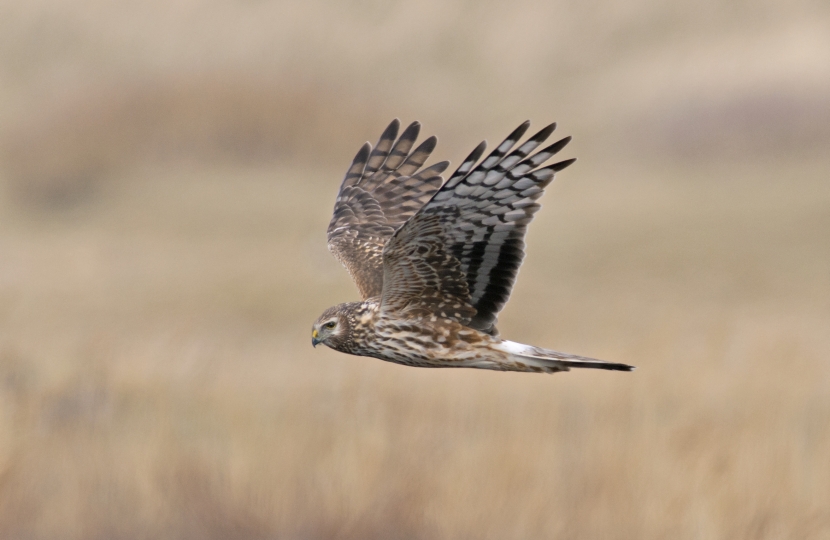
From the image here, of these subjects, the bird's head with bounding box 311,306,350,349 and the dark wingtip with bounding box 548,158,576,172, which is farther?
the bird's head with bounding box 311,306,350,349

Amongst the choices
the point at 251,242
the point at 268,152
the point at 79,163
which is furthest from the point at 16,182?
the point at 251,242

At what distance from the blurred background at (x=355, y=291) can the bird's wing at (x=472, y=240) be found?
3524 mm

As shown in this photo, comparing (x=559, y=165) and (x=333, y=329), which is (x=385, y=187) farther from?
(x=559, y=165)

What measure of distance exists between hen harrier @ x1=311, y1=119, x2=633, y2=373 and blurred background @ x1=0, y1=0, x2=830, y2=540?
3406 millimetres

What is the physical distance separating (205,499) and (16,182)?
66.9 ft

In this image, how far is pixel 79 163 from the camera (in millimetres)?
26609

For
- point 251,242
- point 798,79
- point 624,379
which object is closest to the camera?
point 624,379

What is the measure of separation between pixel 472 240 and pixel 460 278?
0.22 m

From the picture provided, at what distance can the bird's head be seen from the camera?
5.23m

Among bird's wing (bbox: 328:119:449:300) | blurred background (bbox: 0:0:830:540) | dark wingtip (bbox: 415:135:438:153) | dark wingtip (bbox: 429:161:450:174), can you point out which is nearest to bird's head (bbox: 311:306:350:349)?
bird's wing (bbox: 328:119:449:300)

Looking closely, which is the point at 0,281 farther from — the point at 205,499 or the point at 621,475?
the point at 621,475

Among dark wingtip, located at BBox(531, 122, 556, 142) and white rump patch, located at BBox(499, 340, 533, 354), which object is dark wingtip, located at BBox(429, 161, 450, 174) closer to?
white rump patch, located at BBox(499, 340, 533, 354)

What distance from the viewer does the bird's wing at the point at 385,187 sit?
649 centimetres

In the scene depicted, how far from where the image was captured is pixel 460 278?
5.01 m
